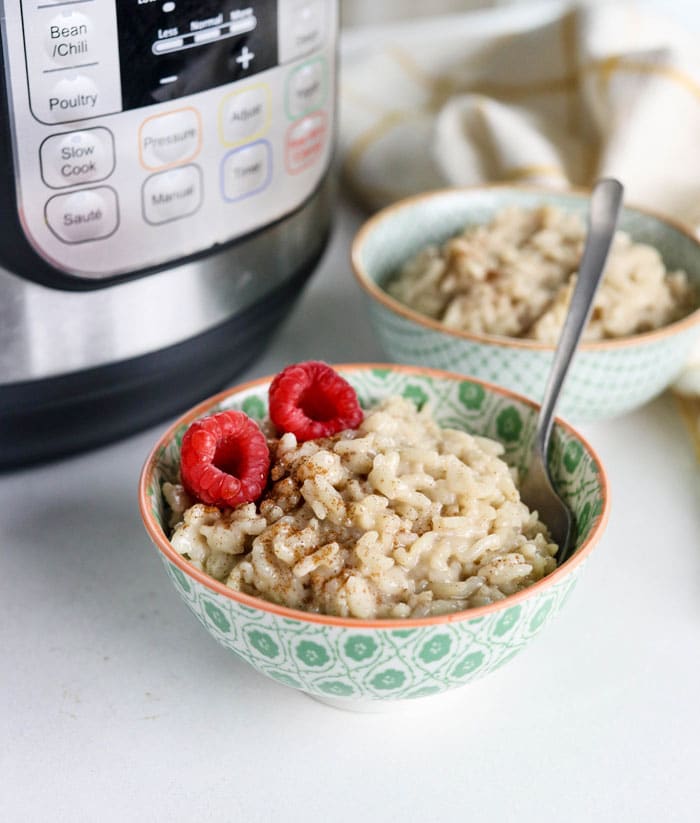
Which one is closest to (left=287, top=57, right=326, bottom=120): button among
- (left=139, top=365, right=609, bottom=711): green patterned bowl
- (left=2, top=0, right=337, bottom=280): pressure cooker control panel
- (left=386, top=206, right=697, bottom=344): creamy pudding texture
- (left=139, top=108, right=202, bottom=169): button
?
(left=2, top=0, right=337, bottom=280): pressure cooker control panel

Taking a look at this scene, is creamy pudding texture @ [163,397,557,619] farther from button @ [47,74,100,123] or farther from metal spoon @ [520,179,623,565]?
button @ [47,74,100,123]

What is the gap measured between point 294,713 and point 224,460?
0.17 m

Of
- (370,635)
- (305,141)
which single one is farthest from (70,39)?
(370,635)

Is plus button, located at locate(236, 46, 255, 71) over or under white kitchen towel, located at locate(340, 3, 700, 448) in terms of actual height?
over

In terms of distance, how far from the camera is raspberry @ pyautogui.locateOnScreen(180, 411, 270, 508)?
668 mm

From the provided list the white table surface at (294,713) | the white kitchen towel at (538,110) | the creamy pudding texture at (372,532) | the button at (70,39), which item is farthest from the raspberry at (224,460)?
the white kitchen towel at (538,110)

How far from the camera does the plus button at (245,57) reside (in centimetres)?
75

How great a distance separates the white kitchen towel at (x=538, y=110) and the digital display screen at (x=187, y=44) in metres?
0.49

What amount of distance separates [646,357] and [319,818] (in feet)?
1.50

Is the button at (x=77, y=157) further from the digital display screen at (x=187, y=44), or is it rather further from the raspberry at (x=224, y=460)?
the raspberry at (x=224, y=460)

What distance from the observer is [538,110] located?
132 cm

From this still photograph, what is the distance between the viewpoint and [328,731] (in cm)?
66

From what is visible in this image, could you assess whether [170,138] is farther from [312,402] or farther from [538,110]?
[538,110]

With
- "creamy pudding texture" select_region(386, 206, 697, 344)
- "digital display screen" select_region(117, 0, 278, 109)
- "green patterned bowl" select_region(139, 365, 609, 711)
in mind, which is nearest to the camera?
"green patterned bowl" select_region(139, 365, 609, 711)
